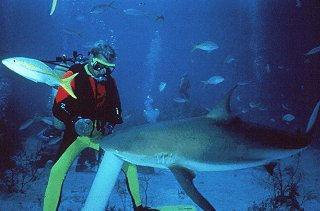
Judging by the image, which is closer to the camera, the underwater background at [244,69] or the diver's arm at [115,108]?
the diver's arm at [115,108]

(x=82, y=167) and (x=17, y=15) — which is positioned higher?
(x=82, y=167)

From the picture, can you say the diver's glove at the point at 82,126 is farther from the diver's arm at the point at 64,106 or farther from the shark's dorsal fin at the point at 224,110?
the shark's dorsal fin at the point at 224,110

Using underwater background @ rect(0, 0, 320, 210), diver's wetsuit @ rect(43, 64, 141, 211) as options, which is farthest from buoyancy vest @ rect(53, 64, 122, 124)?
underwater background @ rect(0, 0, 320, 210)

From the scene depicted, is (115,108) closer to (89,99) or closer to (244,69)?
(89,99)

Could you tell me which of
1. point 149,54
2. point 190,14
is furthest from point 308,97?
point 149,54

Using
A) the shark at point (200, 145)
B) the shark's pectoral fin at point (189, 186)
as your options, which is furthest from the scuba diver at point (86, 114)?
the shark's pectoral fin at point (189, 186)

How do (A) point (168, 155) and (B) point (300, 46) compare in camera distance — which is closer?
(A) point (168, 155)

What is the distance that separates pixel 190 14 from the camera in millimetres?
52938

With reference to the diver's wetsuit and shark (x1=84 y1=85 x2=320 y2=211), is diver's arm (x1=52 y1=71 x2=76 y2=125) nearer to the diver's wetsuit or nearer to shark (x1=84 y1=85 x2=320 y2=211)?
the diver's wetsuit

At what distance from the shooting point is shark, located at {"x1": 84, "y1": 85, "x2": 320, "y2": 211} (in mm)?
2932

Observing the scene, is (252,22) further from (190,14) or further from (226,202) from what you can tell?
(226,202)

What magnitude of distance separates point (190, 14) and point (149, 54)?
3934 inches

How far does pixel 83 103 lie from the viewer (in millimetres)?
4242

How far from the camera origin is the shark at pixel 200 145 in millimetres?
2932
